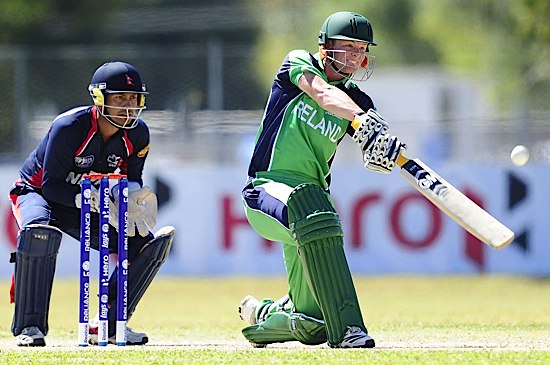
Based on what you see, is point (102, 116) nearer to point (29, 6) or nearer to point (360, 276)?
point (360, 276)

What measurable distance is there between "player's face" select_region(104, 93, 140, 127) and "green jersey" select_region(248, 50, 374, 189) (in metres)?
0.73

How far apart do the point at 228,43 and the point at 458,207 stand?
99.8 feet

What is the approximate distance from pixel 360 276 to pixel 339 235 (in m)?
9.00

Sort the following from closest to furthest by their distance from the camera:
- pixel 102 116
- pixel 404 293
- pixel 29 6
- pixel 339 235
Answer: pixel 339 235, pixel 102 116, pixel 404 293, pixel 29 6

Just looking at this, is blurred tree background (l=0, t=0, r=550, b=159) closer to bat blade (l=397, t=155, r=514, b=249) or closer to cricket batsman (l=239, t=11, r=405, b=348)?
cricket batsman (l=239, t=11, r=405, b=348)

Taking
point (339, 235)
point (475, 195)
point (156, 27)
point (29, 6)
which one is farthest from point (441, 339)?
point (156, 27)

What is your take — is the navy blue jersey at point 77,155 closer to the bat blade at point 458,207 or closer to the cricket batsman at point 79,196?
the cricket batsman at point 79,196

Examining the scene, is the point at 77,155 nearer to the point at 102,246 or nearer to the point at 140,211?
the point at 140,211

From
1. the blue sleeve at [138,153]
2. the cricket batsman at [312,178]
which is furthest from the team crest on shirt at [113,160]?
the cricket batsman at [312,178]

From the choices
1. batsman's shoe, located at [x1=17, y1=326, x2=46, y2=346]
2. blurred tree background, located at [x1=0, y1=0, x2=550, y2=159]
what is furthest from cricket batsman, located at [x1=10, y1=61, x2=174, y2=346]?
blurred tree background, located at [x1=0, y1=0, x2=550, y2=159]

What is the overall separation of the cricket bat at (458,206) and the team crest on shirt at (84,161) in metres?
1.82

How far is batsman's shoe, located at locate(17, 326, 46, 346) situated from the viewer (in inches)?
287

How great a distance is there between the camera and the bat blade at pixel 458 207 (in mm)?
6504

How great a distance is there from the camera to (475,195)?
15352 millimetres
